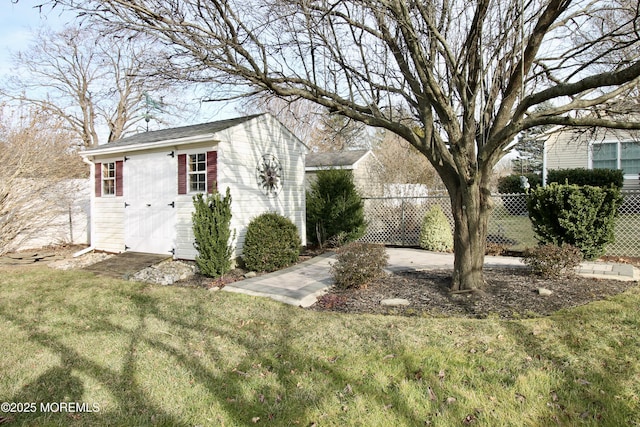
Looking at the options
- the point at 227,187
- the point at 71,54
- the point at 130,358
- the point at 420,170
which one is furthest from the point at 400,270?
the point at 71,54

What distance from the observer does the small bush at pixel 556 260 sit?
5.92 meters

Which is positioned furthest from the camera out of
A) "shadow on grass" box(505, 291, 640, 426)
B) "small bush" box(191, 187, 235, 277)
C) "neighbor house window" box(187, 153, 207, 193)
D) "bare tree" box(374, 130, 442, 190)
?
"bare tree" box(374, 130, 442, 190)

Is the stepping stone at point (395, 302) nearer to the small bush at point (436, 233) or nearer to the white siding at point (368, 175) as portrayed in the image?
the small bush at point (436, 233)

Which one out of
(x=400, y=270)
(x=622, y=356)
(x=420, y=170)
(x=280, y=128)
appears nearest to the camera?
(x=622, y=356)

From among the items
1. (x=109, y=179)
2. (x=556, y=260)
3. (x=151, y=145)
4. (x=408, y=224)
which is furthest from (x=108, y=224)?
(x=556, y=260)

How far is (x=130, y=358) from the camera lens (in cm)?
354

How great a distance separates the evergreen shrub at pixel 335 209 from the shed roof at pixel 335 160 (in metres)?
4.90

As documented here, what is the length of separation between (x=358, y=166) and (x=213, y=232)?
10.1 meters

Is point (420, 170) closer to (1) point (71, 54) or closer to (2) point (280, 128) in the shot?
(2) point (280, 128)

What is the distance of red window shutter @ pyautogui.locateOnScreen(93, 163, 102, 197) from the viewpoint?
10172 mm

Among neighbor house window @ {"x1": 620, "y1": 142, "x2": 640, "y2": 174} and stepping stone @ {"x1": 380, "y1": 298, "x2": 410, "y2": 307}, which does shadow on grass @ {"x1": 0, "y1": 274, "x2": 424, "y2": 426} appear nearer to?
stepping stone @ {"x1": 380, "y1": 298, "x2": 410, "y2": 307}

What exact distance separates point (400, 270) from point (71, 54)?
76.0ft

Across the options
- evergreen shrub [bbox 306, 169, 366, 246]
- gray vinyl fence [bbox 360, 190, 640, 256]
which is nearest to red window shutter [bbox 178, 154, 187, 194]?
evergreen shrub [bbox 306, 169, 366, 246]

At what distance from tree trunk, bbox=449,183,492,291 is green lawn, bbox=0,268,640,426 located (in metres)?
1.30
